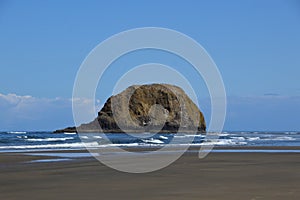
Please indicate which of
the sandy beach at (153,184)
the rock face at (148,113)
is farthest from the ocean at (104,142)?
the rock face at (148,113)

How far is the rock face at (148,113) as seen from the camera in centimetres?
10212

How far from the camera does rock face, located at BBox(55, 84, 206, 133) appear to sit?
102m

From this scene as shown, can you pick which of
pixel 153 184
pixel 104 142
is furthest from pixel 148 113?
pixel 153 184

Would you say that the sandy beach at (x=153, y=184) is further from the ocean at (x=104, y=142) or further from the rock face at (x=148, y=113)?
the rock face at (x=148, y=113)

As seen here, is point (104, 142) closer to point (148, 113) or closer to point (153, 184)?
point (153, 184)

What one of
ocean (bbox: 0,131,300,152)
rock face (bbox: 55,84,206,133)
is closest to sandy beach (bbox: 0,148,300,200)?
ocean (bbox: 0,131,300,152)

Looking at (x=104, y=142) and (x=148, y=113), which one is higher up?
(x=148, y=113)

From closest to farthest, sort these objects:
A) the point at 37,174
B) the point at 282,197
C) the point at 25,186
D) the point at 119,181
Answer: the point at 282,197, the point at 25,186, the point at 119,181, the point at 37,174

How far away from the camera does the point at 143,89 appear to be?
366 feet

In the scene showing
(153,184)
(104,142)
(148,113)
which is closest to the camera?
(153,184)

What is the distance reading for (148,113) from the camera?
106 meters

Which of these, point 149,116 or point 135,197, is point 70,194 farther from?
point 149,116

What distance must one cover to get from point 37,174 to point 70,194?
4249 millimetres

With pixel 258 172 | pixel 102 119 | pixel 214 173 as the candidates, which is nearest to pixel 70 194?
pixel 214 173
